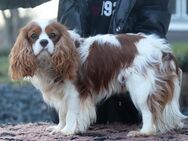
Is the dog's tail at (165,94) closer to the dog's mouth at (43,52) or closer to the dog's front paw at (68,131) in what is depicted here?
the dog's front paw at (68,131)

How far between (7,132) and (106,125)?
0.99 metres

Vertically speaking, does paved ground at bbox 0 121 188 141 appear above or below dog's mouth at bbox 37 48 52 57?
below

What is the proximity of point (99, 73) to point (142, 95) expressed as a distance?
1.26 ft

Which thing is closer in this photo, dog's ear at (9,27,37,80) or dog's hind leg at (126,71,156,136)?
dog's ear at (9,27,37,80)

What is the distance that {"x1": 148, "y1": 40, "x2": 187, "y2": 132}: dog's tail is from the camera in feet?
19.9

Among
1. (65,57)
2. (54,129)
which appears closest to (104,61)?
(65,57)

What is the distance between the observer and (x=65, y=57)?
589 cm

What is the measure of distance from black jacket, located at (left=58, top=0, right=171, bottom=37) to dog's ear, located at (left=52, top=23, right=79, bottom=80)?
2.89 ft

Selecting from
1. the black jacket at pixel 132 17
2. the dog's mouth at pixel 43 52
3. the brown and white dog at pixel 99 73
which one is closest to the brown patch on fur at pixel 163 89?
the brown and white dog at pixel 99 73

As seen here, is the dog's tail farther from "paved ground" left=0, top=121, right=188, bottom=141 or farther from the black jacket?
the black jacket

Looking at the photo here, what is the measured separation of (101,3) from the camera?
23.2 ft

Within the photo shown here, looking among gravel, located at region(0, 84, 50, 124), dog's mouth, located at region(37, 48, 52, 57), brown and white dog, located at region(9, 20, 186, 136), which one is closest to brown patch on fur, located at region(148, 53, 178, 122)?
brown and white dog, located at region(9, 20, 186, 136)

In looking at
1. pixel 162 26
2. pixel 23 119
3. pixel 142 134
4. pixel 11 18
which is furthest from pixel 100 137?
pixel 11 18

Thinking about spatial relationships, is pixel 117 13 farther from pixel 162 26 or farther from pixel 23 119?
pixel 23 119
